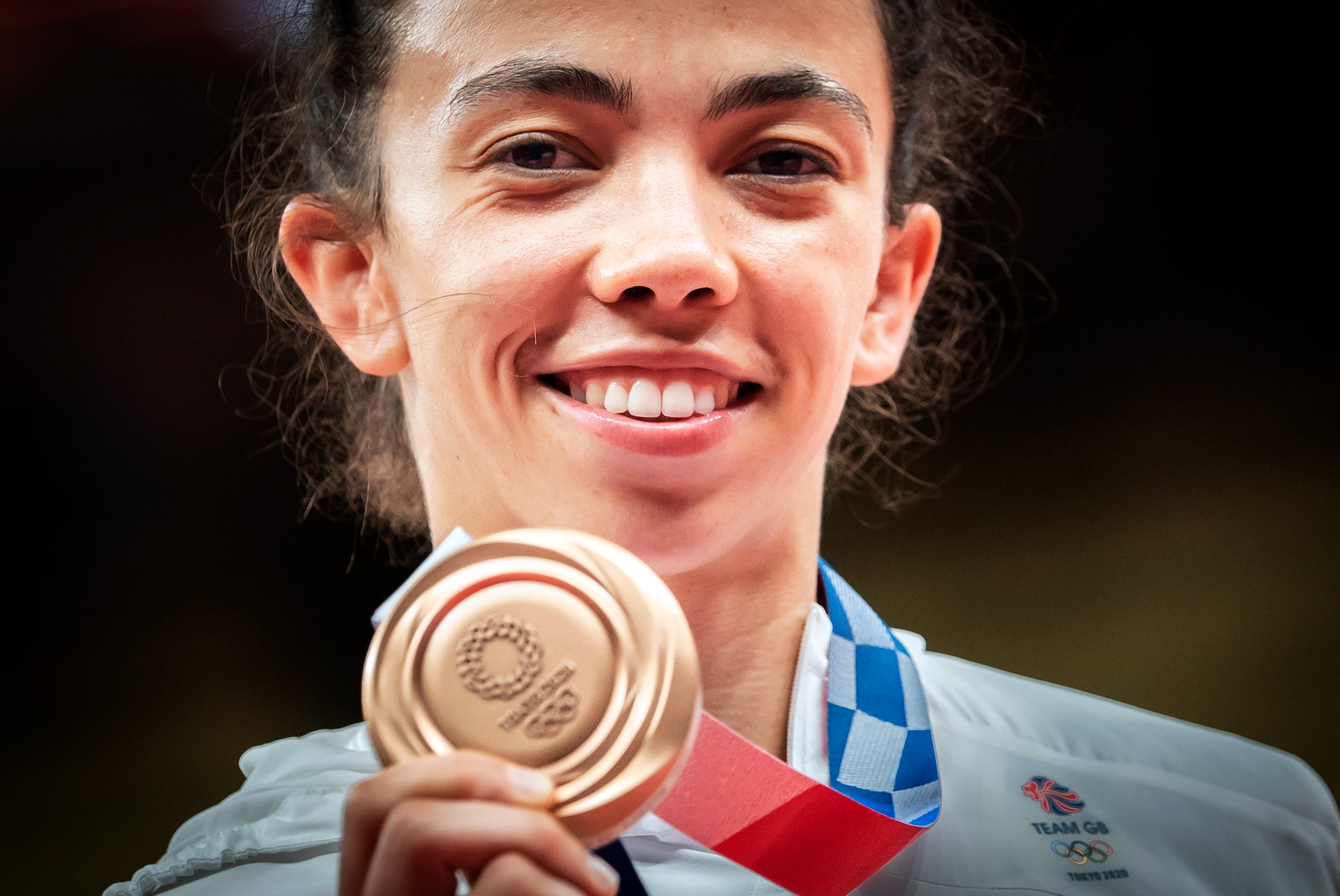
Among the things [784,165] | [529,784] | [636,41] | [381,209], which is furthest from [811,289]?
[529,784]

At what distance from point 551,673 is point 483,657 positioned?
0.05m

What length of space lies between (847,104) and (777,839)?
2.22 feet

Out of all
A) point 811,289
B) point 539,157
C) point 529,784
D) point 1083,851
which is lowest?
point 1083,851

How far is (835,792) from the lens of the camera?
37.8 inches

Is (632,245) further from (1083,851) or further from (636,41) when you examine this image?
(1083,851)

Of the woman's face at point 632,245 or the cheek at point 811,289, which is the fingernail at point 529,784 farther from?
the cheek at point 811,289

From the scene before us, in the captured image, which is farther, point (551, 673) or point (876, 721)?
point (876, 721)

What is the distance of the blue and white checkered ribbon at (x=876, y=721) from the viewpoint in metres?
1.10

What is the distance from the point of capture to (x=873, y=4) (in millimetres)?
1162

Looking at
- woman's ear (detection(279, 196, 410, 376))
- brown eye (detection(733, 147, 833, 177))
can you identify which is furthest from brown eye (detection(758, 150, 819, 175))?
woman's ear (detection(279, 196, 410, 376))

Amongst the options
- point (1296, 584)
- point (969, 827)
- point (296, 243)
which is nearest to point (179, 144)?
point (296, 243)

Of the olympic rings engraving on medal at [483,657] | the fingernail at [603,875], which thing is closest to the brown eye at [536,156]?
the olympic rings engraving on medal at [483,657]

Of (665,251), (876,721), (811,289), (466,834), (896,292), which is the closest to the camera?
(466,834)

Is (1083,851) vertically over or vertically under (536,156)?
under
